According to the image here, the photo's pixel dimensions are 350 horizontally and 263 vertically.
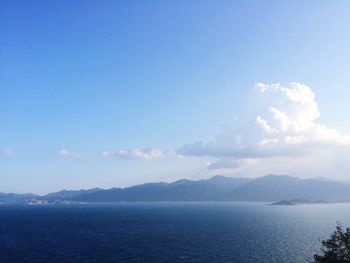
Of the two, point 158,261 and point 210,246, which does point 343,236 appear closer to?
point 158,261

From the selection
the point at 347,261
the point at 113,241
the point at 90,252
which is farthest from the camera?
the point at 113,241

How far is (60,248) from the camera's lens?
447 ft

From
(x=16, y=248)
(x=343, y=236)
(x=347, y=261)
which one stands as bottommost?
(x=16, y=248)

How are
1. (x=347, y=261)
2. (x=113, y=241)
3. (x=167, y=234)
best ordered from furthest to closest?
(x=167, y=234) < (x=113, y=241) < (x=347, y=261)

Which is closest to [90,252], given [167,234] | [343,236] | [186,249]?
[186,249]

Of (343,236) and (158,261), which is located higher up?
(343,236)

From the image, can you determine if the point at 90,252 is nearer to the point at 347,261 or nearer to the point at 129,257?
the point at 129,257

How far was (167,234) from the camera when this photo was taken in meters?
179

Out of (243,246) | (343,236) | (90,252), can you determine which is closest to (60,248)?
(90,252)

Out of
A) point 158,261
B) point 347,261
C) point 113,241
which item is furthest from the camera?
point 113,241

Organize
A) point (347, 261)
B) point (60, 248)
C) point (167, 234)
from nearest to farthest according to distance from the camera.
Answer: point (347, 261)
point (60, 248)
point (167, 234)

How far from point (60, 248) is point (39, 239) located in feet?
110

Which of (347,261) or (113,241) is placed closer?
(347,261)

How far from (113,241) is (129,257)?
3909cm
